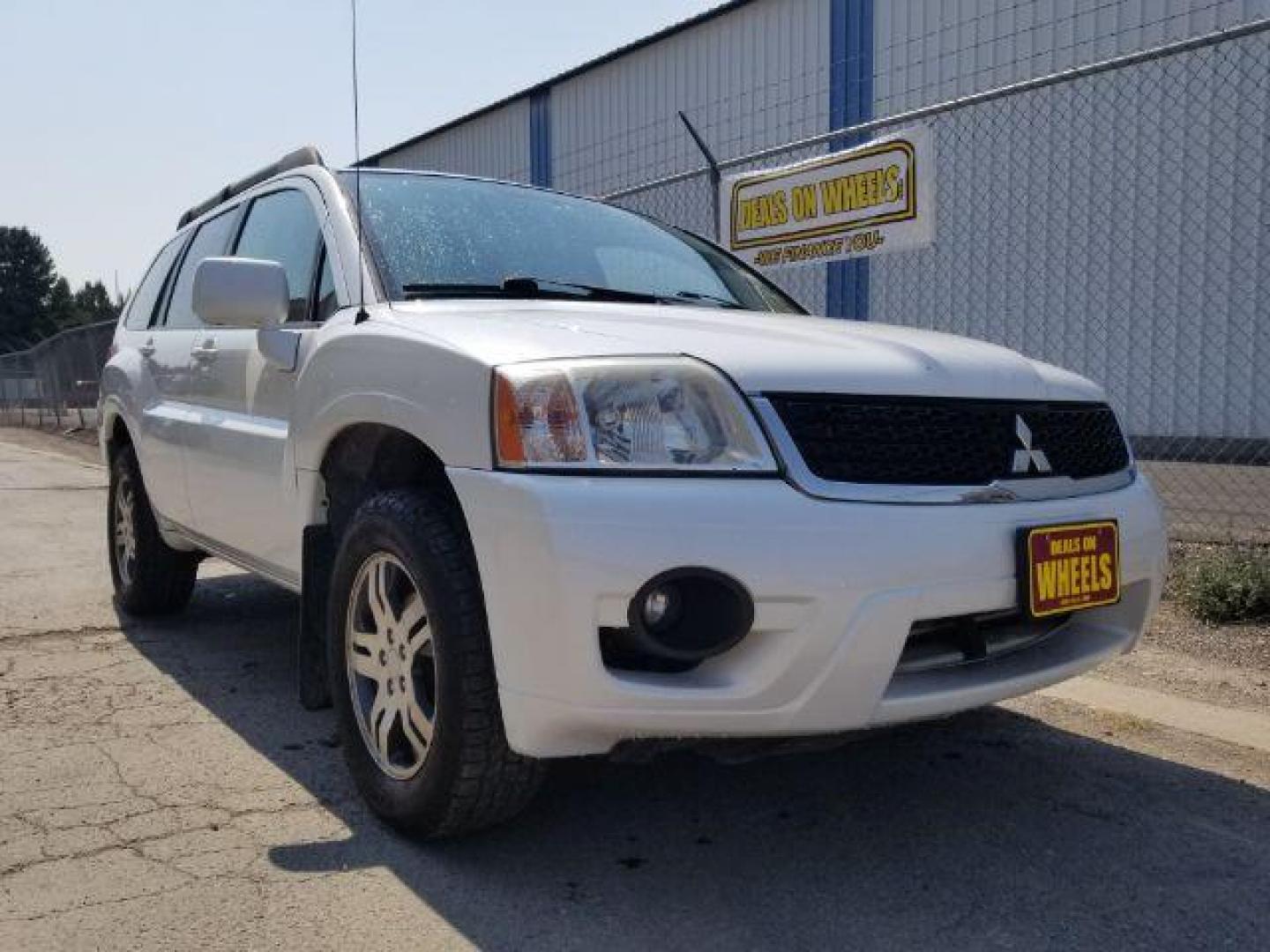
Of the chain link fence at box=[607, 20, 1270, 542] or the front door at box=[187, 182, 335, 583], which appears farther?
the chain link fence at box=[607, 20, 1270, 542]

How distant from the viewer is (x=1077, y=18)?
9250 millimetres

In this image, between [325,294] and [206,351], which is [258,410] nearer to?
[325,294]

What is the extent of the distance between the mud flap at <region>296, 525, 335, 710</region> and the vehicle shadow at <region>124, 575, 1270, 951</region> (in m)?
0.23

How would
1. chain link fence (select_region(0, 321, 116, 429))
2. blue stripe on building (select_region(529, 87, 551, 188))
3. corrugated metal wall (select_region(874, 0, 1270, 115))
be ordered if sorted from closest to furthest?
corrugated metal wall (select_region(874, 0, 1270, 115))
blue stripe on building (select_region(529, 87, 551, 188))
chain link fence (select_region(0, 321, 116, 429))

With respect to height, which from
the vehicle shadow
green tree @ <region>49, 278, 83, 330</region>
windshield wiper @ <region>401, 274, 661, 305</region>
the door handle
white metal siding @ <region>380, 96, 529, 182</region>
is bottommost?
the vehicle shadow

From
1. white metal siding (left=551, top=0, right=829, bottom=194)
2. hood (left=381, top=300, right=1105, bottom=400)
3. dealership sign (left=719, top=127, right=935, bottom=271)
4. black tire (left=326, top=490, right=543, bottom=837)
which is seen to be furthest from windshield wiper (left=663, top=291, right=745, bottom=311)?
white metal siding (left=551, top=0, right=829, bottom=194)

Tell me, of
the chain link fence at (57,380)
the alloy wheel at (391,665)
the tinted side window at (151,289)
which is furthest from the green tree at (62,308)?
the alloy wheel at (391,665)

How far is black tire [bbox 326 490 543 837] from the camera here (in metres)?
2.30

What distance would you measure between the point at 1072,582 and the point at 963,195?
24.4ft

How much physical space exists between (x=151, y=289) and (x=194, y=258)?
25.3 inches

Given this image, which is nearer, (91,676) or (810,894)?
(810,894)

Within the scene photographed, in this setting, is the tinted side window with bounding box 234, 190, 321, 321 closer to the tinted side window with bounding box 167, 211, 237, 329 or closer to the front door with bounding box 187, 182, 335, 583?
the front door with bounding box 187, 182, 335, 583

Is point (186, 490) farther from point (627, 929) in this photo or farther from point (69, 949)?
point (627, 929)

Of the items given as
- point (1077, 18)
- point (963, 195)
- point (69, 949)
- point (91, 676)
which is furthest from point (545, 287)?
point (1077, 18)
